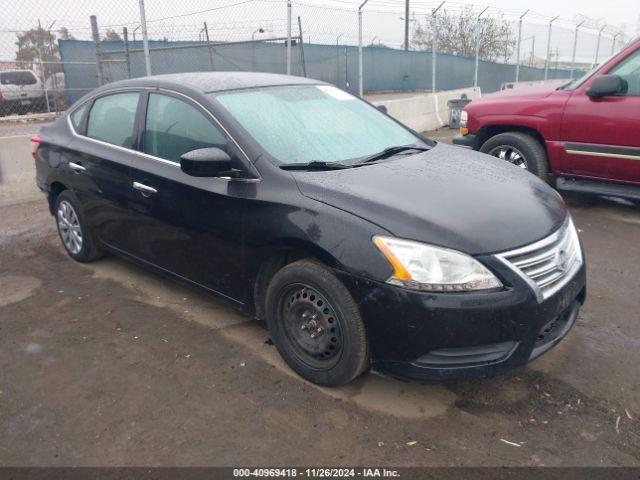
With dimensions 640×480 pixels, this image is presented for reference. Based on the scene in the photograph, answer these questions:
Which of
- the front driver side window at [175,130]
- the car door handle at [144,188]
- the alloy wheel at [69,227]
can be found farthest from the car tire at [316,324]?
the alloy wheel at [69,227]

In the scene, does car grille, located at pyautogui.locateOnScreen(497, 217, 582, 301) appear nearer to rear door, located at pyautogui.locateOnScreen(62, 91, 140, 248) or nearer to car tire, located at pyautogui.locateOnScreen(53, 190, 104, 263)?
rear door, located at pyautogui.locateOnScreen(62, 91, 140, 248)

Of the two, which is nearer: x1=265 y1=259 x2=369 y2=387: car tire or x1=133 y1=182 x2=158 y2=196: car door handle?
x1=265 y1=259 x2=369 y2=387: car tire

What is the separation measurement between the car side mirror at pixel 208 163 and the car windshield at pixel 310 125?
24 centimetres

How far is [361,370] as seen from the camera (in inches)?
112

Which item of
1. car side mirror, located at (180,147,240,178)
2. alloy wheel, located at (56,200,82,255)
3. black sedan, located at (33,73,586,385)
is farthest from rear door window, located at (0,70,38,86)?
car side mirror, located at (180,147,240,178)

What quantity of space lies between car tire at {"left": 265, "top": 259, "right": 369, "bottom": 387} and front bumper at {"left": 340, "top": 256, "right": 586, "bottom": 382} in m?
0.08

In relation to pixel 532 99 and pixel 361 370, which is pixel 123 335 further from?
pixel 532 99

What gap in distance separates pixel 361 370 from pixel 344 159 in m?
1.28

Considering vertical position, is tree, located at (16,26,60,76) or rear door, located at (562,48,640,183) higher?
tree, located at (16,26,60,76)

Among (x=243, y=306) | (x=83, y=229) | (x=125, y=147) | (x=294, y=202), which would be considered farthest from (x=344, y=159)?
(x=83, y=229)

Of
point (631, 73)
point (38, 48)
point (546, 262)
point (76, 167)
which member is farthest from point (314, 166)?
point (38, 48)

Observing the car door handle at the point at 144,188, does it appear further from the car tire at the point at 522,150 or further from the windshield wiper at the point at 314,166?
the car tire at the point at 522,150

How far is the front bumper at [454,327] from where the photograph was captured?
8.35ft

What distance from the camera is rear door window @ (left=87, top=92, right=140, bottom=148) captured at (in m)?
4.05
